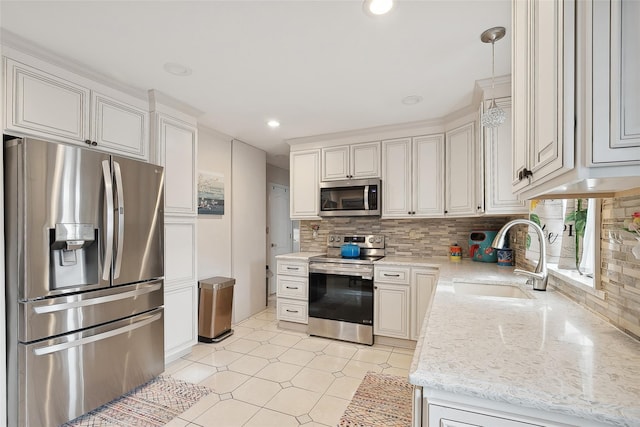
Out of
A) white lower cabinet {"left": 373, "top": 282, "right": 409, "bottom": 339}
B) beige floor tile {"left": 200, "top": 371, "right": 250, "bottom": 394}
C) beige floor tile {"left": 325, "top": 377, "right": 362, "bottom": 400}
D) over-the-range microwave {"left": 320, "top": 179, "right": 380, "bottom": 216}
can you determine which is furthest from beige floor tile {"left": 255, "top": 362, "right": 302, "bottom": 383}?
over-the-range microwave {"left": 320, "top": 179, "right": 380, "bottom": 216}

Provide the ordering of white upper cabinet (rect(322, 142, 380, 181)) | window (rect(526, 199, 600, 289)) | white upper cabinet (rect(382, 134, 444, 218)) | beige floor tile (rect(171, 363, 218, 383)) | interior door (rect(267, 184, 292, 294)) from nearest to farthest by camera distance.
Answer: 1. window (rect(526, 199, 600, 289))
2. beige floor tile (rect(171, 363, 218, 383))
3. white upper cabinet (rect(382, 134, 444, 218))
4. white upper cabinet (rect(322, 142, 380, 181))
5. interior door (rect(267, 184, 292, 294))

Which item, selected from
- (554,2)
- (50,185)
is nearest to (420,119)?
(554,2)

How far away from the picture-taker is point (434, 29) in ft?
5.51

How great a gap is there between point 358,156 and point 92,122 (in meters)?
2.52

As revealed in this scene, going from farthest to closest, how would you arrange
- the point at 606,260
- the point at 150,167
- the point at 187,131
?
the point at 187,131 → the point at 150,167 → the point at 606,260

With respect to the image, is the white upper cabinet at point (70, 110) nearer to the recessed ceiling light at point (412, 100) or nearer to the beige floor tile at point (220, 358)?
the beige floor tile at point (220, 358)

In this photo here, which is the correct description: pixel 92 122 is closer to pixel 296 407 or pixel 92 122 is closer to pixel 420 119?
pixel 296 407

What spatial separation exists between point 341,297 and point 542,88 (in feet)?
9.13

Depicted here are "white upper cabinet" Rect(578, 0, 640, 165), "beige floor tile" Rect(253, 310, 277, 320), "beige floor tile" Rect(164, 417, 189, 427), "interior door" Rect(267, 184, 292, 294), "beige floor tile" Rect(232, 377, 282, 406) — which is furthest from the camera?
"interior door" Rect(267, 184, 292, 294)

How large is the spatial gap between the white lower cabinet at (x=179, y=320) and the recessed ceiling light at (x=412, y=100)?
8.54ft

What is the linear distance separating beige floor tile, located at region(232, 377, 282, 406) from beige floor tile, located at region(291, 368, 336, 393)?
0.17 metres

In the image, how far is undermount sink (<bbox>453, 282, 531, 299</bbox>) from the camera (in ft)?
6.45

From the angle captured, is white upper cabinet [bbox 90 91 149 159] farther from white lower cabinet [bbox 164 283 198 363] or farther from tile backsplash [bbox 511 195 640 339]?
tile backsplash [bbox 511 195 640 339]

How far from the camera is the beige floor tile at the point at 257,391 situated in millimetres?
2178
